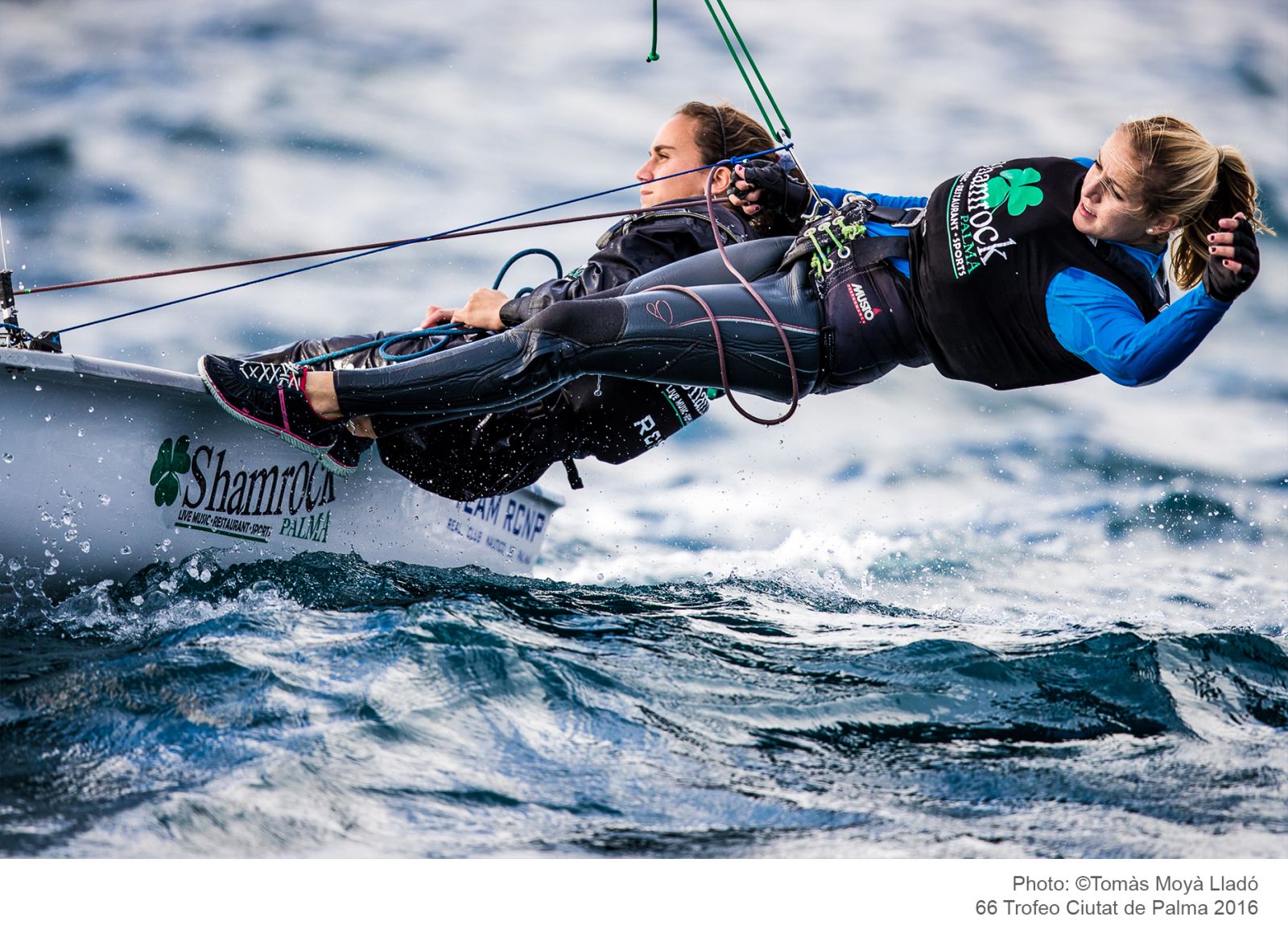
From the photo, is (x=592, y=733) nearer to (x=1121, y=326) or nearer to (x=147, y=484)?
(x=1121, y=326)

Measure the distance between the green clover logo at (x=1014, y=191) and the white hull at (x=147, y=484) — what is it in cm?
218

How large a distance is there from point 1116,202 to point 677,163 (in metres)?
1.50

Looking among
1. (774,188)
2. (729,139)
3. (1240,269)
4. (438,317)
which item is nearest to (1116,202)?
(1240,269)

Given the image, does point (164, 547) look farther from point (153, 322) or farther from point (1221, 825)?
point (153, 322)

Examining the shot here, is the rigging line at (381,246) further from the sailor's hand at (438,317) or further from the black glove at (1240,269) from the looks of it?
the black glove at (1240,269)

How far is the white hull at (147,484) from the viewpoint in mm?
3117

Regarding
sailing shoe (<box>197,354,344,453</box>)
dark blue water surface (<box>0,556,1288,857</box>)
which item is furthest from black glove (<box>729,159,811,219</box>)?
sailing shoe (<box>197,354,344,453</box>)

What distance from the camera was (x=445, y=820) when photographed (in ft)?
6.94

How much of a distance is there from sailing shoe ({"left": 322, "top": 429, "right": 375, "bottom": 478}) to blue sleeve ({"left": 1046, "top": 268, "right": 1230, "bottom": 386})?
205 cm

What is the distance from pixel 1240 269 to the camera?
2422 mm

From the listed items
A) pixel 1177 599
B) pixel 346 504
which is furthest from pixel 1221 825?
pixel 1177 599

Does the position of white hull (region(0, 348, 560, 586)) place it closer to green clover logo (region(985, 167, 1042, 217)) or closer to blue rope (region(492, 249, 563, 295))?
blue rope (region(492, 249, 563, 295))

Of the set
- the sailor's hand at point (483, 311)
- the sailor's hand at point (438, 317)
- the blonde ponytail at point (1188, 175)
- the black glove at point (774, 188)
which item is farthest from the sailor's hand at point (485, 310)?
the blonde ponytail at point (1188, 175)

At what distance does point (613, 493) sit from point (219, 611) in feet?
13.9
